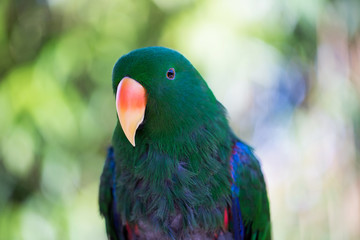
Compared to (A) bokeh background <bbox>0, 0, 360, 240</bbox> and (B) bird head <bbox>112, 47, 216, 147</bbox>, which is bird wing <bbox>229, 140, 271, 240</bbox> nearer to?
(B) bird head <bbox>112, 47, 216, 147</bbox>

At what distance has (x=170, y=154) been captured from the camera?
1137 mm

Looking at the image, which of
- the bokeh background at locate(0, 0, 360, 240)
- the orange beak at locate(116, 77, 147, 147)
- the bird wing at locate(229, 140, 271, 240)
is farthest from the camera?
the bokeh background at locate(0, 0, 360, 240)

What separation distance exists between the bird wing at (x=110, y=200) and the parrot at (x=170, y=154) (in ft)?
0.28

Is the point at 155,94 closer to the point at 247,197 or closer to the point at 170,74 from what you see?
the point at 170,74

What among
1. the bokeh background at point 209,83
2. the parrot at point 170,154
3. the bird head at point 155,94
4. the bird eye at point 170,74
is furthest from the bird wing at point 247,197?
the bokeh background at point 209,83

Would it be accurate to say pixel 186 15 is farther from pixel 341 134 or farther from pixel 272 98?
pixel 341 134

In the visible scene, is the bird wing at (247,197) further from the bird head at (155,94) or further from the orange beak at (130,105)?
the orange beak at (130,105)

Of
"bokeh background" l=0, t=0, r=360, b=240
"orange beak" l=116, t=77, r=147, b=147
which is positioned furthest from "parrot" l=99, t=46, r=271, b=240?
"bokeh background" l=0, t=0, r=360, b=240

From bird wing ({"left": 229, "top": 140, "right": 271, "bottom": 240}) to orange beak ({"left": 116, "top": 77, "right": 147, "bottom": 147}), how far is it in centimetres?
36

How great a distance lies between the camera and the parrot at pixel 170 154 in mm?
1095

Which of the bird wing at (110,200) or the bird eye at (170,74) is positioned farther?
the bird wing at (110,200)

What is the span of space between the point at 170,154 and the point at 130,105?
19cm

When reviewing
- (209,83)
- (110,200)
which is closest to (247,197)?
(110,200)

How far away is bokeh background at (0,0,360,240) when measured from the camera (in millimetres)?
2492
